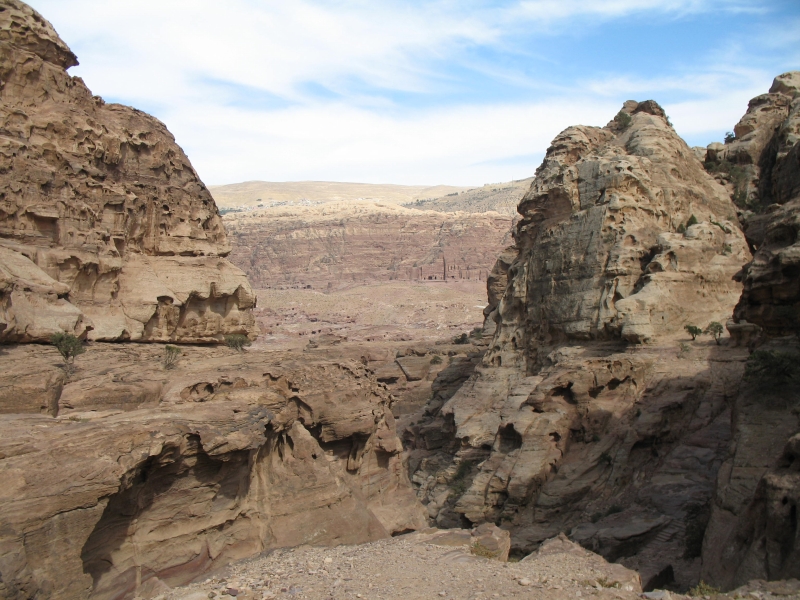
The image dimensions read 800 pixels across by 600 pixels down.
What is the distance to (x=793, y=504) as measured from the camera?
37.7 feet

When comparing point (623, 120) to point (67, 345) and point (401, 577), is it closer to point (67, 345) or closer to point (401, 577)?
point (67, 345)

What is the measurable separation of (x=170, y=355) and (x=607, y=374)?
15.4 metres

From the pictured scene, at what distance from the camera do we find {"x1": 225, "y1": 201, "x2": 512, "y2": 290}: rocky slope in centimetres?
13362

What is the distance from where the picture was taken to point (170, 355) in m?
21.3

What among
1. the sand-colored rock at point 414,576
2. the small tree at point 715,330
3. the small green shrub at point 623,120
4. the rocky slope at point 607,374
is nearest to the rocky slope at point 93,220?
the sand-colored rock at point 414,576

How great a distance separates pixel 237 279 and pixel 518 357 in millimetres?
15125

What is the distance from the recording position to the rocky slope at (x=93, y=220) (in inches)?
753

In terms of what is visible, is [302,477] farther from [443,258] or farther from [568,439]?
[443,258]

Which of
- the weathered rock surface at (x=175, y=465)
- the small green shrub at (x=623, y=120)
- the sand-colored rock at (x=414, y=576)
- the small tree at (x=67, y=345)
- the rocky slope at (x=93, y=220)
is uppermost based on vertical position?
the small green shrub at (x=623, y=120)

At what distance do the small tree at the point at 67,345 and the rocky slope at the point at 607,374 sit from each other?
45.6 feet

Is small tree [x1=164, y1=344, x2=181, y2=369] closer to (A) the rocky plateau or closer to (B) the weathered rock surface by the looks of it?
(A) the rocky plateau

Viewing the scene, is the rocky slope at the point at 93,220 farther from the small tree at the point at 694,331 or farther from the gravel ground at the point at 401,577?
the small tree at the point at 694,331

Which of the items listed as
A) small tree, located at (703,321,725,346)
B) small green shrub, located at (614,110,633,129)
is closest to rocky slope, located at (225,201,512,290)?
small green shrub, located at (614,110,633,129)

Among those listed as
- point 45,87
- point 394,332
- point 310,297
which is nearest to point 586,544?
point 45,87
